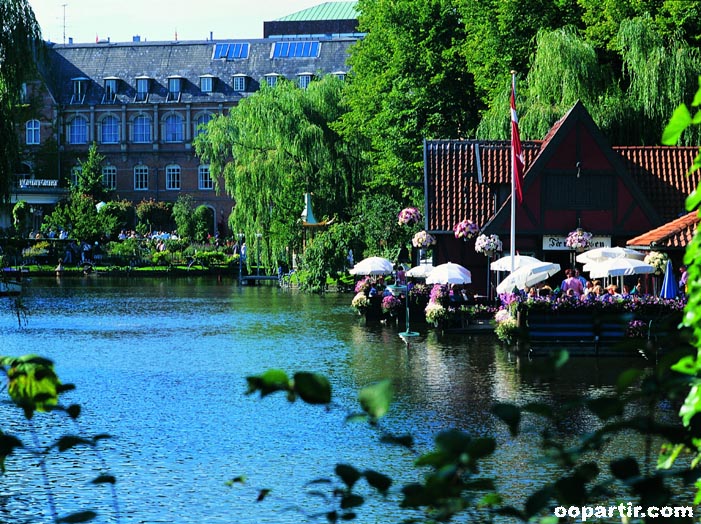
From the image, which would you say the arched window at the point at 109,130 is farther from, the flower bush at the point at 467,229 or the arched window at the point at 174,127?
the flower bush at the point at 467,229

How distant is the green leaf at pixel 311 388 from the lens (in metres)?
4.16

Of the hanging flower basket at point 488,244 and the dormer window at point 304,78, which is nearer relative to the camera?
the hanging flower basket at point 488,244

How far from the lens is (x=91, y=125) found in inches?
3885

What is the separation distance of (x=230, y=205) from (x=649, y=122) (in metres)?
58.8

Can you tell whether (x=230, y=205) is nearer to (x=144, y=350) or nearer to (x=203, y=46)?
(x=203, y=46)

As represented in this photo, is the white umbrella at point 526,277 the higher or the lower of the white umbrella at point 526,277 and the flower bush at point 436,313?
the higher

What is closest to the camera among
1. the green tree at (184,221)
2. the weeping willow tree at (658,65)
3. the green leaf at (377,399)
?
the green leaf at (377,399)

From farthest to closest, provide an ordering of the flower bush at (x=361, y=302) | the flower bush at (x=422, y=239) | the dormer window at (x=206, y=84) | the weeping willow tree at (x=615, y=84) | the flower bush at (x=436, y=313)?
the dormer window at (x=206, y=84)
the weeping willow tree at (x=615, y=84)
the flower bush at (x=422, y=239)
the flower bush at (x=361, y=302)
the flower bush at (x=436, y=313)

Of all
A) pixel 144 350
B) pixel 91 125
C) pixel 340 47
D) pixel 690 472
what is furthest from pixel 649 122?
pixel 91 125

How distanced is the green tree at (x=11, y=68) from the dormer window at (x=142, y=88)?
78931mm

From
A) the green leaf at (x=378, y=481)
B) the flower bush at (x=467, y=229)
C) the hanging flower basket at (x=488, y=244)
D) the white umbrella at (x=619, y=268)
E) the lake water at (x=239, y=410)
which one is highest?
the flower bush at (x=467, y=229)

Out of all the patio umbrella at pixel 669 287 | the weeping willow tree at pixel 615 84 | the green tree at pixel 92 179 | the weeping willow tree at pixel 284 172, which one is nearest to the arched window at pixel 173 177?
the green tree at pixel 92 179

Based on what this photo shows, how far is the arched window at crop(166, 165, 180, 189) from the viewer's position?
99688 millimetres

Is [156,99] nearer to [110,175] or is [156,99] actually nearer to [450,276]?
[110,175]
